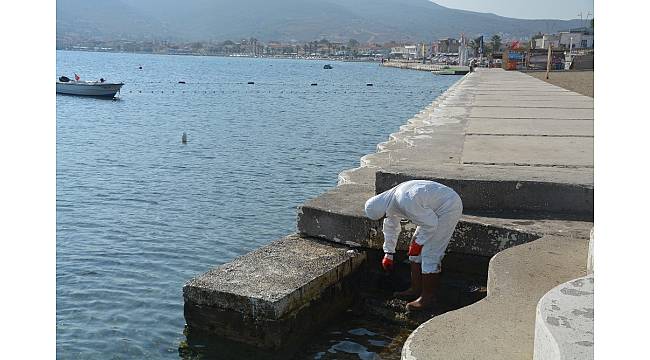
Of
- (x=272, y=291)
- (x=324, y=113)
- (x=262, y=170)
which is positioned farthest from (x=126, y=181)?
(x=324, y=113)

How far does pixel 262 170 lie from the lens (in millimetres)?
16438

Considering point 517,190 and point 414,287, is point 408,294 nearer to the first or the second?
point 414,287

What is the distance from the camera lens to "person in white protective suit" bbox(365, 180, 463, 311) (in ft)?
19.7

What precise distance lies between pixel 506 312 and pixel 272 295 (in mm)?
1963

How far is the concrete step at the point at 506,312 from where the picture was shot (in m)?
3.99

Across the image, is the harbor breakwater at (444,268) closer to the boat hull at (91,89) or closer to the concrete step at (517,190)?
the concrete step at (517,190)

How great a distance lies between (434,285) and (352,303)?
3.02 feet

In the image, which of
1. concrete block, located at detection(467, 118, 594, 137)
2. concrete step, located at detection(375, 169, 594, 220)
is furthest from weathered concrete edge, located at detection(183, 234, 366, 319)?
concrete block, located at detection(467, 118, 594, 137)

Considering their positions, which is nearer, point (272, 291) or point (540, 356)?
point (540, 356)

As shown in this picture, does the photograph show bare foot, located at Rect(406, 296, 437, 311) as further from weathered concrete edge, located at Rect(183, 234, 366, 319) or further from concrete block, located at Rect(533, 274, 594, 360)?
concrete block, located at Rect(533, 274, 594, 360)

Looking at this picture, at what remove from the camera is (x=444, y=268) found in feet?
22.0

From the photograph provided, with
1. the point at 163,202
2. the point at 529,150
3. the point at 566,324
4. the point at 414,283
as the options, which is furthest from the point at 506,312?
the point at 163,202
